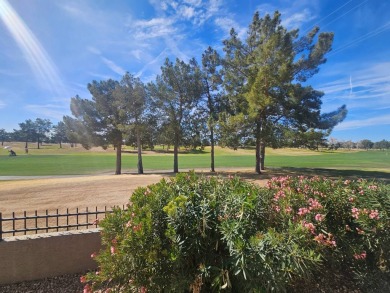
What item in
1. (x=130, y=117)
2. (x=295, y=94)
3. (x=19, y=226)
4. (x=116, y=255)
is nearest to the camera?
(x=116, y=255)

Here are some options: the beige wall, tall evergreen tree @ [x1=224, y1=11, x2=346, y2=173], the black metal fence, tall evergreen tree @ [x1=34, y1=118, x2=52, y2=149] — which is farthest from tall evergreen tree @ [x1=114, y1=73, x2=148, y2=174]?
tall evergreen tree @ [x1=34, y1=118, x2=52, y2=149]

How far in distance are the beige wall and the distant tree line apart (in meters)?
14.7

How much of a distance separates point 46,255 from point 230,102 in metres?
18.9

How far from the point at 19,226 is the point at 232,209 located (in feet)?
22.7

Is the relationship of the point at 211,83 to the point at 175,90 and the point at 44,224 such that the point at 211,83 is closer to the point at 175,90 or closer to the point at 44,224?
the point at 175,90

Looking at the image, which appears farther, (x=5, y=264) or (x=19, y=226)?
(x=19, y=226)

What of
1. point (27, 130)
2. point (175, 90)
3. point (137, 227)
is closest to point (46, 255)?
point (137, 227)

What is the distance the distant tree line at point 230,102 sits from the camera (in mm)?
17375

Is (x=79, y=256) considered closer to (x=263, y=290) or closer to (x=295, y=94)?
(x=263, y=290)

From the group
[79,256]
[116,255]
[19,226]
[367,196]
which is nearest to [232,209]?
[116,255]

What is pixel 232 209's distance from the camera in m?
2.48

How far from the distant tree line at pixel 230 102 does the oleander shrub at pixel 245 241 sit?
575 inches

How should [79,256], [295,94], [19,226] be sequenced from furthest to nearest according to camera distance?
1. [295,94]
2. [19,226]
3. [79,256]

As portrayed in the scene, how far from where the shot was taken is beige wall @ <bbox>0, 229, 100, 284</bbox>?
12.0 ft
